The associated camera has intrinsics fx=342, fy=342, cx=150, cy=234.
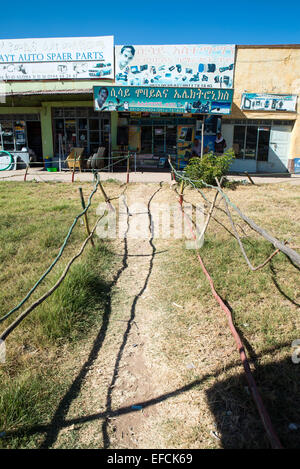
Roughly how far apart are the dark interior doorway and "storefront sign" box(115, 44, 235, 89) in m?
5.81

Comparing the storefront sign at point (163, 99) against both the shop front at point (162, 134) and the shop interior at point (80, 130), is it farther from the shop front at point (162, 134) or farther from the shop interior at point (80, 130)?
the shop interior at point (80, 130)

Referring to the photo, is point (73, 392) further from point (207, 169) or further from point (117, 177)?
point (117, 177)

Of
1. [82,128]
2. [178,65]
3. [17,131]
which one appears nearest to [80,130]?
[82,128]

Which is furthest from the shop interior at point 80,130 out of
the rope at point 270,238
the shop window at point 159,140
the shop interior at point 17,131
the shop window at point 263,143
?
the rope at point 270,238

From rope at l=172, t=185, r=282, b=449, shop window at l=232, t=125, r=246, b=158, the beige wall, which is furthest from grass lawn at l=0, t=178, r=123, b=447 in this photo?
the beige wall

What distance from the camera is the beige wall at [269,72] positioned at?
16000 mm

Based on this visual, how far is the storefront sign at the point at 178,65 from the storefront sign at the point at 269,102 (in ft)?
3.53

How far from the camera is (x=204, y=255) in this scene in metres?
5.74

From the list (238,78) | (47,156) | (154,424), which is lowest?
(154,424)

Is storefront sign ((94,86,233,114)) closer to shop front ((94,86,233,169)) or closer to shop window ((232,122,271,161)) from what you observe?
shop front ((94,86,233,169))

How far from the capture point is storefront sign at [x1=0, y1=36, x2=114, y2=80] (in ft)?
54.7
